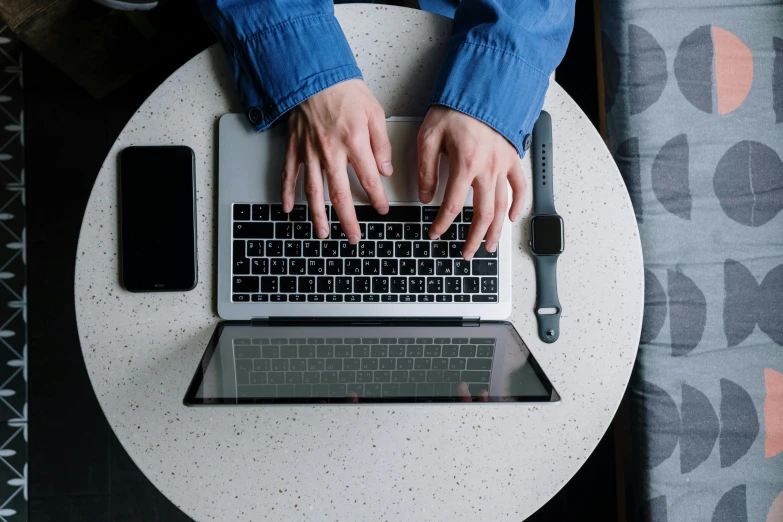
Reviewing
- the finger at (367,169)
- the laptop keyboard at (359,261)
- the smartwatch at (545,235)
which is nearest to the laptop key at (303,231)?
the laptop keyboard at (359,261)

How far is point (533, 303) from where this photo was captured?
0.79 metres

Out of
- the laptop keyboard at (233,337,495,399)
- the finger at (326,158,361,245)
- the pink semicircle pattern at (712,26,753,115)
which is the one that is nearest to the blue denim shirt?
the finger at (326,158,361,245)

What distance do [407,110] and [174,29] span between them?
2.74 ft

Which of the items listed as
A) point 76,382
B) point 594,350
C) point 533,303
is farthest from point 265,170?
point 76,382

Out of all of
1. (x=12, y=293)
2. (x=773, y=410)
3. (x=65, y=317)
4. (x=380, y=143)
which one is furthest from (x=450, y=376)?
(x=12, y=293)

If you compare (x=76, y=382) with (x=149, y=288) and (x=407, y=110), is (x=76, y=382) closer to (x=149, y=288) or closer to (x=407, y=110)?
(x=149, y=288)

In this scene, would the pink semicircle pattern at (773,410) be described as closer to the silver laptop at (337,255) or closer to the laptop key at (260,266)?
the silver laptop at (337,255)

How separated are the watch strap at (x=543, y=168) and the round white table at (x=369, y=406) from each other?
0.02 meters

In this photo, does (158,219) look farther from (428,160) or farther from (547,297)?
(547,297)

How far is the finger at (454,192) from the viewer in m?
0.72

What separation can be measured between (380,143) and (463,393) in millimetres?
370

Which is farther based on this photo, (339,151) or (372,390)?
(339,151)

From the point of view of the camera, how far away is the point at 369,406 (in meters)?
0.78

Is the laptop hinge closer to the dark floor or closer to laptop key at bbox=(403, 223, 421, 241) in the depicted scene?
laptop key at bbox=(403, 223, 421, 241)
